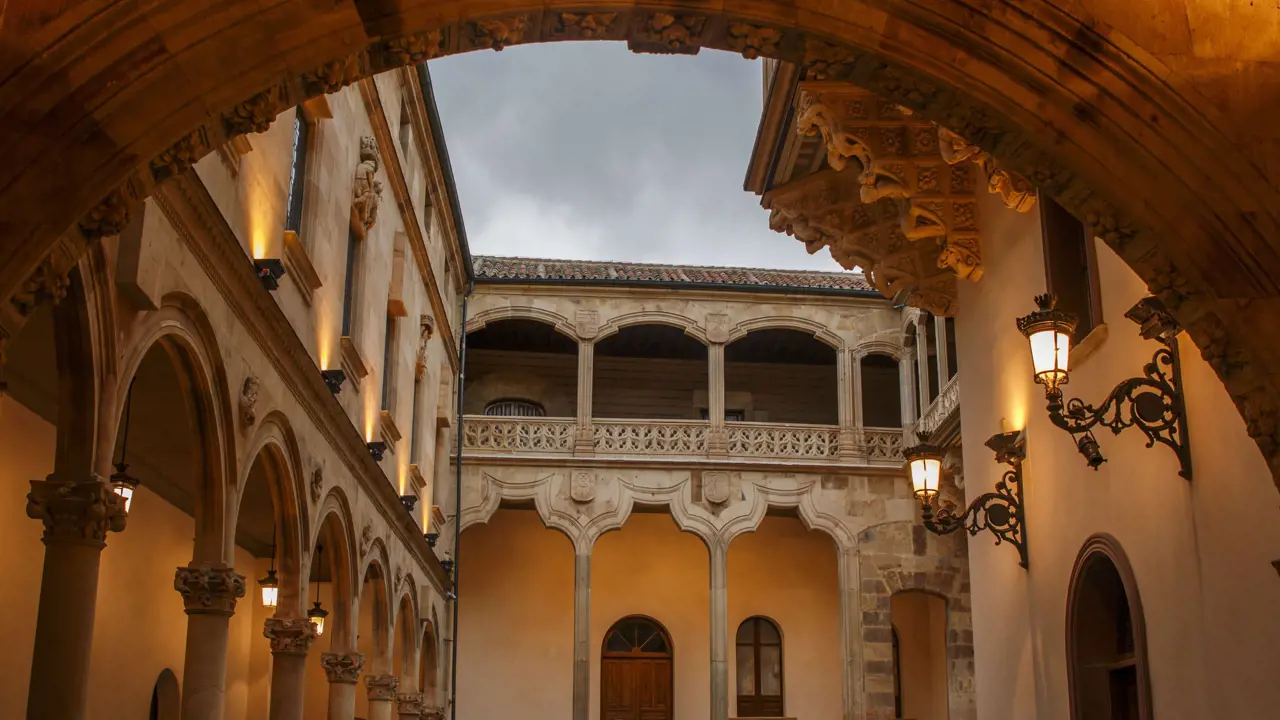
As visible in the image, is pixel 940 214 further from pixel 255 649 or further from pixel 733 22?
pixel 255 649

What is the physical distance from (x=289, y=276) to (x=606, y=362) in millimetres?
18011

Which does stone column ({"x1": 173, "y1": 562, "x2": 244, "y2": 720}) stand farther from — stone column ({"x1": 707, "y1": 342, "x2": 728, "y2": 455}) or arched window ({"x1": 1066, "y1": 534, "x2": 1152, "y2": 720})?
stone column ({"x1": 707, "y1": 342, "x2": 728, "y2": 455})

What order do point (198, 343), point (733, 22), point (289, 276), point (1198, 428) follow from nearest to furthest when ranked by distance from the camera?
point (733, 22) → point (1198, 428) → point (198, 343) → point (289, 276)

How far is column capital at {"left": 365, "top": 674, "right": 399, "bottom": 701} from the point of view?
18.1m

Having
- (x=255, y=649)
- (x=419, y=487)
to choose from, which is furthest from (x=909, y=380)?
(x=255, y=649)

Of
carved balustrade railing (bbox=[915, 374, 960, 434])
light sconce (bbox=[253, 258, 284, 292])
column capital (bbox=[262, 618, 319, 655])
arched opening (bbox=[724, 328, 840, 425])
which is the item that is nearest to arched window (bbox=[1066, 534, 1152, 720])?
light sconce (bbox=[253, 258, 284, 292])

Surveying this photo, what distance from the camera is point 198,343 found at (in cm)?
965

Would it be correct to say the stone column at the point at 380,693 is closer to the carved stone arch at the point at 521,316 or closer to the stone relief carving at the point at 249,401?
the stone relief carving at the point at 249,401

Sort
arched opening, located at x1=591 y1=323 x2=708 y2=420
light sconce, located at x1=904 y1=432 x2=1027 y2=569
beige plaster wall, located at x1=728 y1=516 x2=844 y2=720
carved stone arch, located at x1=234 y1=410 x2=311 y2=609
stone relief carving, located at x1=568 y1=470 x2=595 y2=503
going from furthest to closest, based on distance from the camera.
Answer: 1. arched opening, located at x1=591 y1=323 x2=708 y2=420
2. beige plaster wall, located at x1=728 y1=516 x2=844 y2=720
3. stone relief carving, located at x1=568 y1=470 x2=595 y2=503
4. carved stone arch, located at x1=234 y1=410 x2=311 y2=609
5. light sconce, located at x1=904 y1=432 x2=1027 y2=569

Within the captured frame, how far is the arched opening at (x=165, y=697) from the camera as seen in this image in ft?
52.9

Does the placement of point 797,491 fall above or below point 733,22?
above

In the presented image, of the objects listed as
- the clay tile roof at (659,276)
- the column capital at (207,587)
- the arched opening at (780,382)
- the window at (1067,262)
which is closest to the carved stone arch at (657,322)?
the clay tile roof at (659,276)

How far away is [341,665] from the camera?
15.3 m

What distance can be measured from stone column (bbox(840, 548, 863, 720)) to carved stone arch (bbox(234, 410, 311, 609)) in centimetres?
1393
